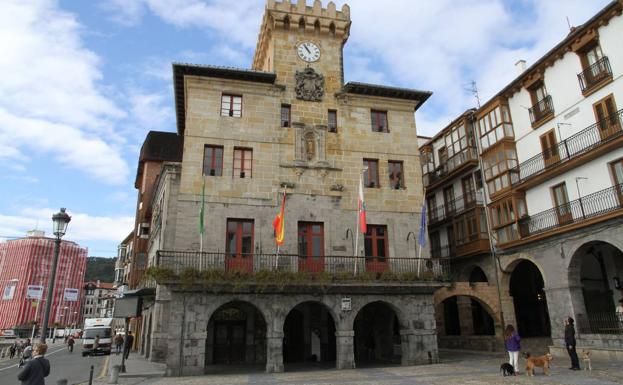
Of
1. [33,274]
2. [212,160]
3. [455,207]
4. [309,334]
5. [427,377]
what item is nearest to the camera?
[427,377]

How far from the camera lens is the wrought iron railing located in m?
20.5

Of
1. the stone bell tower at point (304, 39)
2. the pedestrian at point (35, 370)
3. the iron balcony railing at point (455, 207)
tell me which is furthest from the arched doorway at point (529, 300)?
the pedestrian at point (35, 370)

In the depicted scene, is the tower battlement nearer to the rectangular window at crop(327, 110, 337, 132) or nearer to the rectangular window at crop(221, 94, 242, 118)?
the rectangular window at crop(221, 94, 242, 118)

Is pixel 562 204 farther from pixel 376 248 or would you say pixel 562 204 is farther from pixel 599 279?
pixel 376 248

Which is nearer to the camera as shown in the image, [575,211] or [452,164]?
[575,211]

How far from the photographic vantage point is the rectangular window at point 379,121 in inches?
974

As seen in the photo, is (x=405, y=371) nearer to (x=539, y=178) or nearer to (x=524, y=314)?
(x=539, y=178)

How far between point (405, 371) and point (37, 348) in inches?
550

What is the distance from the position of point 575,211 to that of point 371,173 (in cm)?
990

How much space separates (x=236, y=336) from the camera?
22953 mm

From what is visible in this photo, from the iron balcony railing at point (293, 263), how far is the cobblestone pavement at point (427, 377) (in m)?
4.19

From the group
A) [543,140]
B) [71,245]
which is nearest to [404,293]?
[543,140]

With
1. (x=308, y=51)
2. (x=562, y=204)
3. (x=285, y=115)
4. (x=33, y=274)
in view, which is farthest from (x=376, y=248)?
(x=33, y=274)

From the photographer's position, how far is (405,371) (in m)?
18.2
